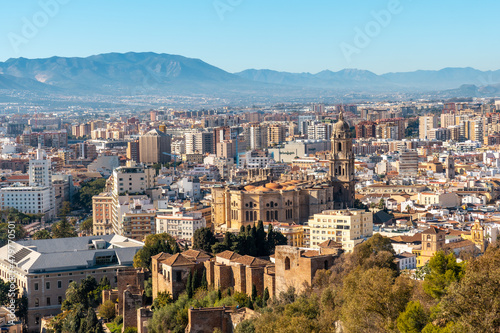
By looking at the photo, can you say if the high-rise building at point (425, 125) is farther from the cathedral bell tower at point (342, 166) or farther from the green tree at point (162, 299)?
the green tree at point (162, 299)

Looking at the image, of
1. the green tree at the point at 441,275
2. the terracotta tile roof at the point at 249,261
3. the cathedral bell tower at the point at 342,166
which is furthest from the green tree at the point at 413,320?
the cathedral bell tower at the point at 342,166

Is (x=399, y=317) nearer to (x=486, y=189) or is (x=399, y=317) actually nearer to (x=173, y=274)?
(x=173, y=274)

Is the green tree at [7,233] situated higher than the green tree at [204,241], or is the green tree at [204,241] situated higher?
the green tree at [204,241]

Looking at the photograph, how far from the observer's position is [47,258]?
26.5 m

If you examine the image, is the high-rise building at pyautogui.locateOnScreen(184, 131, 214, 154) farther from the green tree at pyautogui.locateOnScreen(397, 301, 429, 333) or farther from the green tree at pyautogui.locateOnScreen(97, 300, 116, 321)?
the green tree at pyautogui.locateOnScreen(397, 301, 429, 333)

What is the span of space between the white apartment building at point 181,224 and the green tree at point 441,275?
1702 cm

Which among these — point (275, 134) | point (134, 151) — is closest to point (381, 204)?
point (134, 151)

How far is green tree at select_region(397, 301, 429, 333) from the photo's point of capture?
13430mm

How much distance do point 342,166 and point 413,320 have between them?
2134 centimetres

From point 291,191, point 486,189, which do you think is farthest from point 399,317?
point 486,189

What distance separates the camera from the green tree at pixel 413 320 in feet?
44.1

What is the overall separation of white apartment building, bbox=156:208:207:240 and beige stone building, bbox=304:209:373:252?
562 centimetres

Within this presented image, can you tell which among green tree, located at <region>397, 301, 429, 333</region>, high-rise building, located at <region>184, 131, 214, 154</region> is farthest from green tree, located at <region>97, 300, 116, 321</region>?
high-rise building, located at <region>184, 131, 214, 154</region>

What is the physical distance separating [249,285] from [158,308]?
2148 millimetres
